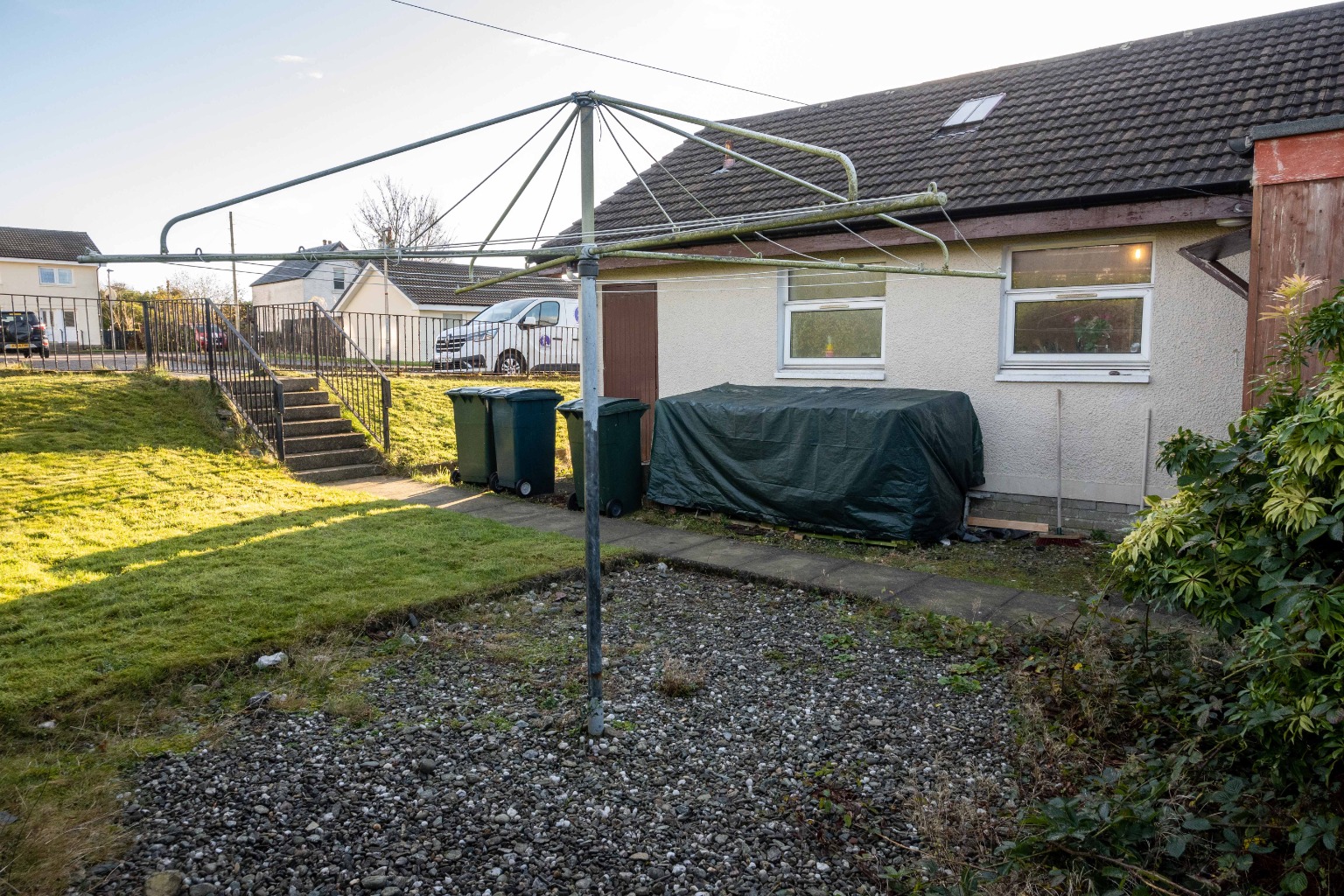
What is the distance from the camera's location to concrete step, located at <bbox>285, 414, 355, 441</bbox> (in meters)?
11.2

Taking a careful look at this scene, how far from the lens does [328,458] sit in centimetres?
1098

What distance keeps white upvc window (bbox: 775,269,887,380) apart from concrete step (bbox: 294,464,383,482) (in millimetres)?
5595

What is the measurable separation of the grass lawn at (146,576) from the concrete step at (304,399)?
3.36 feet

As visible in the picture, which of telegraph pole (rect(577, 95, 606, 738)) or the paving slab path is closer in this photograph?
telegraph pole (rect(577, 95, 606, 738))

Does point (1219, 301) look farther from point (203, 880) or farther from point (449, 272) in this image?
point (449, 272)

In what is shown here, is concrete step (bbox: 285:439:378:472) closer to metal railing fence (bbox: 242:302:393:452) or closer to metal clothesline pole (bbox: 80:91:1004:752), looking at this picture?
metal railing fence (bbox: 242:302:393:452)

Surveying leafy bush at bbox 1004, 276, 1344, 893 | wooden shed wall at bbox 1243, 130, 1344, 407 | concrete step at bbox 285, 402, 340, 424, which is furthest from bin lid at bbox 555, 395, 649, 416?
leafy bush at bbox 1004, 276, 1344, 893

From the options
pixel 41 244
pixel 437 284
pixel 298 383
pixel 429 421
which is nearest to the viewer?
pixel 298 383

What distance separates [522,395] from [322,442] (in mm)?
3408

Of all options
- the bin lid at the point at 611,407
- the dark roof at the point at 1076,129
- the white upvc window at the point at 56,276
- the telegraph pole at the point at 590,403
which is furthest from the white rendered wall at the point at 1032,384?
the white upvc window at the point at 56,276

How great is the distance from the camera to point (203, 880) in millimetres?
2771

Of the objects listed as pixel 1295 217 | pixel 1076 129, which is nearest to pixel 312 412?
pixel 1076 129

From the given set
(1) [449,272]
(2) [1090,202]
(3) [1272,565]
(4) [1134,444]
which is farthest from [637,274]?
(1) [449,272]

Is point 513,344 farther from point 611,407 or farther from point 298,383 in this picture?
point 611,407
